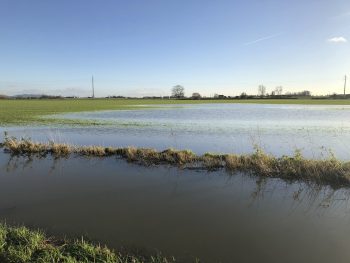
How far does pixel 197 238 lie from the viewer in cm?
720

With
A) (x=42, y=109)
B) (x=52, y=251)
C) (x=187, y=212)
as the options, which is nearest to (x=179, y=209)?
(x=187, y=212)

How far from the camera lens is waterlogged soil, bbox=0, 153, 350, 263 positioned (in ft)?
22.4

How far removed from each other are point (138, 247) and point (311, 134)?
19.6 meters

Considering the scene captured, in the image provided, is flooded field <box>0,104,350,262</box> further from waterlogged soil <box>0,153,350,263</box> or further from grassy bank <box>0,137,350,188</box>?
grassy bank <box>0,137,350,188</box>

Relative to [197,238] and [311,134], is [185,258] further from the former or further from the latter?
[311,134]

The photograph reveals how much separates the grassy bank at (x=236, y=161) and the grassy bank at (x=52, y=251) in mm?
7516

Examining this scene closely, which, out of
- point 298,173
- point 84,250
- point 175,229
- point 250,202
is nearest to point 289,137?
point 298,173

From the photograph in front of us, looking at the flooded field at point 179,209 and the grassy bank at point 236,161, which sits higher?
the grassy bank at point 236,161

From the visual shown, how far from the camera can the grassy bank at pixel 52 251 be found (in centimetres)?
595

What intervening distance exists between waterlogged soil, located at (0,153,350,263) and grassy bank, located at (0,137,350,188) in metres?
0.79

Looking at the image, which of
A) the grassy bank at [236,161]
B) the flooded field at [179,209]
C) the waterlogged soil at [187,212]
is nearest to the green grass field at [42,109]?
the grassy bank at [236,161]

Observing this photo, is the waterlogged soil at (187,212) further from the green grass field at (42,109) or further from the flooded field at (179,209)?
the green grass field at (42,109)

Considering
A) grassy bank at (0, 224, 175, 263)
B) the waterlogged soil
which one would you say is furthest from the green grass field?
grassy bank at (0, 224, 175, 263)

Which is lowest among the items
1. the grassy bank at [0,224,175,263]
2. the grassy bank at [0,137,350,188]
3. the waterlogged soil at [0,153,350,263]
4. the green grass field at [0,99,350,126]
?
the waterlogged soil at [0,153,350,263]
